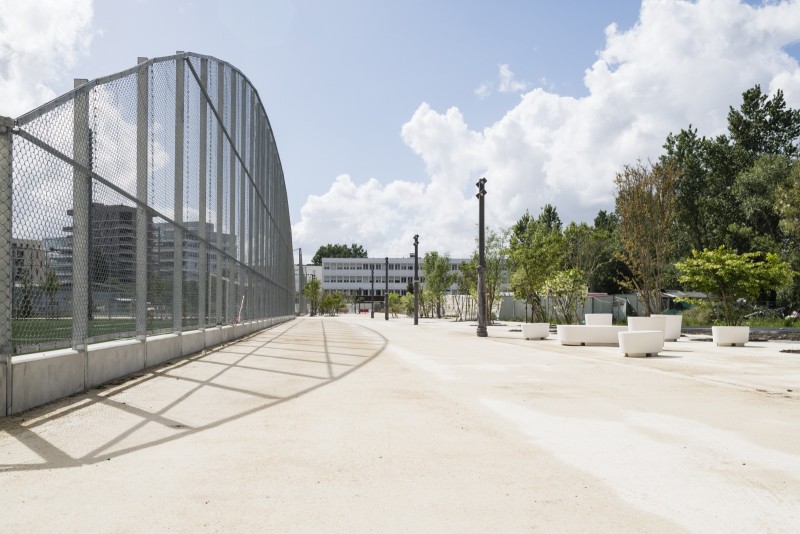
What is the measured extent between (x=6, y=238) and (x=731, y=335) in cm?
2175

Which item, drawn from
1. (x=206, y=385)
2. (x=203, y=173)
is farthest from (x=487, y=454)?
(x=203, y=173)

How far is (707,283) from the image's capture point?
82.9ft

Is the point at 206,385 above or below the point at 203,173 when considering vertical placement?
below

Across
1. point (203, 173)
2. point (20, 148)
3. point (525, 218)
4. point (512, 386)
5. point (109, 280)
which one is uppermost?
Result: point (525, 218)

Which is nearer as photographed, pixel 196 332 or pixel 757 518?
pixel 757 518

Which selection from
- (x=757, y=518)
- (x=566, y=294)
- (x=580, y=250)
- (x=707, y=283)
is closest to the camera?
(x=757, y=518)

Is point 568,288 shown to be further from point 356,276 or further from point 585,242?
point 356,276

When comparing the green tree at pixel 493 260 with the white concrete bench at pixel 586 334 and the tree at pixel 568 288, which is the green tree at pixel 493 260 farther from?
the white concrete bench at pixel 586 334

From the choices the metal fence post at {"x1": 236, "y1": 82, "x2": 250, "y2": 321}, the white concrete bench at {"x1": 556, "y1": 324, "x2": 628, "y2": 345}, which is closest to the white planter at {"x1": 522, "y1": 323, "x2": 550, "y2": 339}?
the white concrete bench at {"x1": 556, "y1": 324, "x2": 628, "y2": 345}

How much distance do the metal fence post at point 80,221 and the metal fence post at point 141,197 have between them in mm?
2235

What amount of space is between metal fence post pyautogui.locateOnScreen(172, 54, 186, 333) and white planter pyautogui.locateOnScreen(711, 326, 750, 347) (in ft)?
57.6

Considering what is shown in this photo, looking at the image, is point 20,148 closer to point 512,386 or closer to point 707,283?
point 512,386

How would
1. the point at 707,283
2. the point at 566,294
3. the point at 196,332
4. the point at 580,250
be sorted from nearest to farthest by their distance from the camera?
the point at 196,332
the point at 707,283
the point at 566,294
the point at 580,250

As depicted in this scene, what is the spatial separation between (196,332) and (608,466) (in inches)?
486
